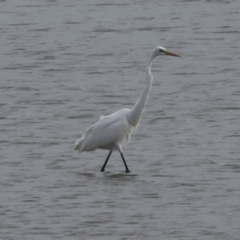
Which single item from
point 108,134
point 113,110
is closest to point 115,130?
point 108,134

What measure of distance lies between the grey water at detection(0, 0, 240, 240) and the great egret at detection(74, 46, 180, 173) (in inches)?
11.4

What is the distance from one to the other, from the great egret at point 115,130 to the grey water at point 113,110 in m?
0.29

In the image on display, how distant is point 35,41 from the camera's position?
23.7 m

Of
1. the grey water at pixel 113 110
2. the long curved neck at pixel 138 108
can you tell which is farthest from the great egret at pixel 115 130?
the grey water at pixel 113 110

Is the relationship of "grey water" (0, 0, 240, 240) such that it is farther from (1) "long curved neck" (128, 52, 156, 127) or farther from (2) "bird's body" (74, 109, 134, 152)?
(1) "long curved neck" (128, 52, 156, 127)

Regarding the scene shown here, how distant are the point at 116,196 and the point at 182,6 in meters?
17.4

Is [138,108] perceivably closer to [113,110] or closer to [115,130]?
[115,130]

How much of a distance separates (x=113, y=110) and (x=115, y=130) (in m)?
3.85

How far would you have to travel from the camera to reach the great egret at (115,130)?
1233 cm

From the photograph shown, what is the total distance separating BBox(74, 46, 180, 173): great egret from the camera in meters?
12.3

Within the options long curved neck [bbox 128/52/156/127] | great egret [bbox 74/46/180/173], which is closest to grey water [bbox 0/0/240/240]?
great egret [bbox 74/46/180/173]

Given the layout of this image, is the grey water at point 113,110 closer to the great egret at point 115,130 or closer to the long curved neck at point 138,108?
the great egret at point 115,130

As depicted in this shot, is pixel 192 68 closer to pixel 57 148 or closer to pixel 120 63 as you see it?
pixel 120 63

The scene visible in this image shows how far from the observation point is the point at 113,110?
16.2 metres
